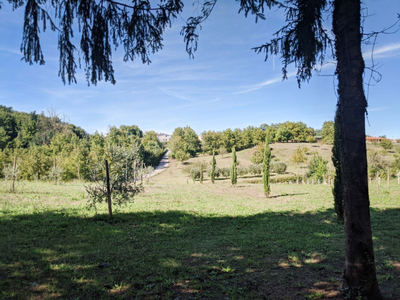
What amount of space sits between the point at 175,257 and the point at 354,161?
453 cm

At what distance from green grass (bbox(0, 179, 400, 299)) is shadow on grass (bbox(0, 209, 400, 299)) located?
0.06 feet

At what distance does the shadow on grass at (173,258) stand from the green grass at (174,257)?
2cm

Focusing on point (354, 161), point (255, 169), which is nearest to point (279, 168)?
point (255, 169)

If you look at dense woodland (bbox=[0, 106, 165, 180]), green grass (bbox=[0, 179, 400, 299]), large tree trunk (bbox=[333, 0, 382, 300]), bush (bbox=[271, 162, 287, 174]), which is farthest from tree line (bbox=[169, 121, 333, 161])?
large tree trunk (bbox=[333, 0, 382, 300])

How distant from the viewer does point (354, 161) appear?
11.0 ft

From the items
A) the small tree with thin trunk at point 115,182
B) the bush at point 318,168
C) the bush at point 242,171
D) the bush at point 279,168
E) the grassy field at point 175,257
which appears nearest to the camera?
the grassy field at point 175,257

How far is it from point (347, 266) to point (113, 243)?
6.21 m

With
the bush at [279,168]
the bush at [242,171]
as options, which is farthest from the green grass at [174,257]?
the bush at [279,168]

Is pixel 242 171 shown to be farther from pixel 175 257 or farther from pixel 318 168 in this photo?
pixel 175 257

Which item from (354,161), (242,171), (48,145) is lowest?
(242,171)

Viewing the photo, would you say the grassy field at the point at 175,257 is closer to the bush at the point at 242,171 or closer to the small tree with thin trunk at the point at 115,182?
the small tree with thin trunk at the point at 115,182

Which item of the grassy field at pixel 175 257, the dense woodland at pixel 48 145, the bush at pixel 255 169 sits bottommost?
the grassy field at pixel 175 257

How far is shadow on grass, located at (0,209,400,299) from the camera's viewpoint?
4008 millimetres

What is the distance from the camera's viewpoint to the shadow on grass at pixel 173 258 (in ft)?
13.1
